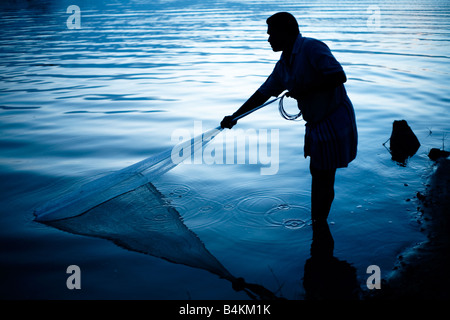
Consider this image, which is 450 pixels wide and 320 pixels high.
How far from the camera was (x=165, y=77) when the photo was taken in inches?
483

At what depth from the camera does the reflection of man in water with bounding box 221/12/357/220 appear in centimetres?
291

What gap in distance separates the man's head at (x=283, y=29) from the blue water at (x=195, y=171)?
1933mm

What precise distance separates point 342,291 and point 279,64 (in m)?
2.01

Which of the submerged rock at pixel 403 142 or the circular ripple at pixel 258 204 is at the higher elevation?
the submerged rock at pixel 403 142

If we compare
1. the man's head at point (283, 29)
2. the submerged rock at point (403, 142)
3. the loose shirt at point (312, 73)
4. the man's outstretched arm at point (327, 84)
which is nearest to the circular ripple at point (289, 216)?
the loose shirt at point (312, 73)

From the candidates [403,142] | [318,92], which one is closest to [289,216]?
[318,92]

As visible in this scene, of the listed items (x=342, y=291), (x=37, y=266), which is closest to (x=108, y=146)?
(x=37, y=266)

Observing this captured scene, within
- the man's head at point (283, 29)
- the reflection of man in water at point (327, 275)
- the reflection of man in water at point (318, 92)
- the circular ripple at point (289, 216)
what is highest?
the man's head at point (283, 29)

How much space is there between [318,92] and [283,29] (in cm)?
60

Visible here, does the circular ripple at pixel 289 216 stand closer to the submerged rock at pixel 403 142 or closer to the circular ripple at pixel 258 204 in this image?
the circular ripple at pixel 258 204

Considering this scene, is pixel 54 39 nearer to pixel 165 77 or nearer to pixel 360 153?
pixel 165 77

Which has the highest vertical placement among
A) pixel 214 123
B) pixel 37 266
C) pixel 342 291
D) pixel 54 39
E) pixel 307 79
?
pixel 54 39

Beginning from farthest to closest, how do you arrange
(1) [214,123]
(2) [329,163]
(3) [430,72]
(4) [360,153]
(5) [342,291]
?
1. (3) [430,72]
2. (1) [214,123]
3. (4) [360,153]
4. (2) [329,163]
5. (5) [342,291]

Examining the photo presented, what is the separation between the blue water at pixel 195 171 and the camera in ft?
10.9
